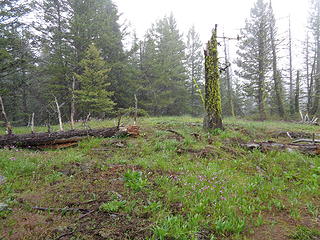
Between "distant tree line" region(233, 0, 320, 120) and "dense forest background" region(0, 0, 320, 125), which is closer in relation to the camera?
"dense forest background" region(0, 0, 320, 125)

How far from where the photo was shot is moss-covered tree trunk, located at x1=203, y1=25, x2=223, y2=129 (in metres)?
10.2

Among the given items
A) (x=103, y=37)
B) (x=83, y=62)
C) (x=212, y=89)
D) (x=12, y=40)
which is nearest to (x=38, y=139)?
(x=212, y=89)

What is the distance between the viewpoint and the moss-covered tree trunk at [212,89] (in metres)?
10.2

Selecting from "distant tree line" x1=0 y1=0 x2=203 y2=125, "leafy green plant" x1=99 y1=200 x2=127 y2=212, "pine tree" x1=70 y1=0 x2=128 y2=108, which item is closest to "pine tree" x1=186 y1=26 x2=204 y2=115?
"distant tree line" x1=0 y1=0 x2=203 y2=125

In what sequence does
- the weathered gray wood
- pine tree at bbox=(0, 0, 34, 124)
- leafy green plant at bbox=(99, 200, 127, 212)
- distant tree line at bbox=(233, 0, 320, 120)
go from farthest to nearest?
distant tree line at bbox=(233, 0, 320, 120) → pine tree at bbox=(0, 0, 34, 124) → the weathered gray wood → leafy green plant at bbox=(99, 200, 127, 212)

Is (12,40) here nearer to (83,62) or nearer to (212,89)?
(83,62)

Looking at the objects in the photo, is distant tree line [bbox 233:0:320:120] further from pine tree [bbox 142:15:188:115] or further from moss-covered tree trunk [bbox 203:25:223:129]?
moss-covered tree trunk [bbox 203:25:223:129]

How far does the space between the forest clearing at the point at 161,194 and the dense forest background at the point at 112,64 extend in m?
8.11

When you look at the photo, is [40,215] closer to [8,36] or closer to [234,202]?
[234,202]

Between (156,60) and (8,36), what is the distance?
565 inches

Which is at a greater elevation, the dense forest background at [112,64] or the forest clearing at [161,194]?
the dense forest background at [112,64]

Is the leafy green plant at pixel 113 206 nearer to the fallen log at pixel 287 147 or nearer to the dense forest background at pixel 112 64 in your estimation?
the fallen log at pixel 287 147

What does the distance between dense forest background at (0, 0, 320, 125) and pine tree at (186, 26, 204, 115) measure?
160 mm

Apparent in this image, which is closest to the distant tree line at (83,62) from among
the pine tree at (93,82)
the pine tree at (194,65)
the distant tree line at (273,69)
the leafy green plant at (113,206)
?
the pine tree at (93,82)
